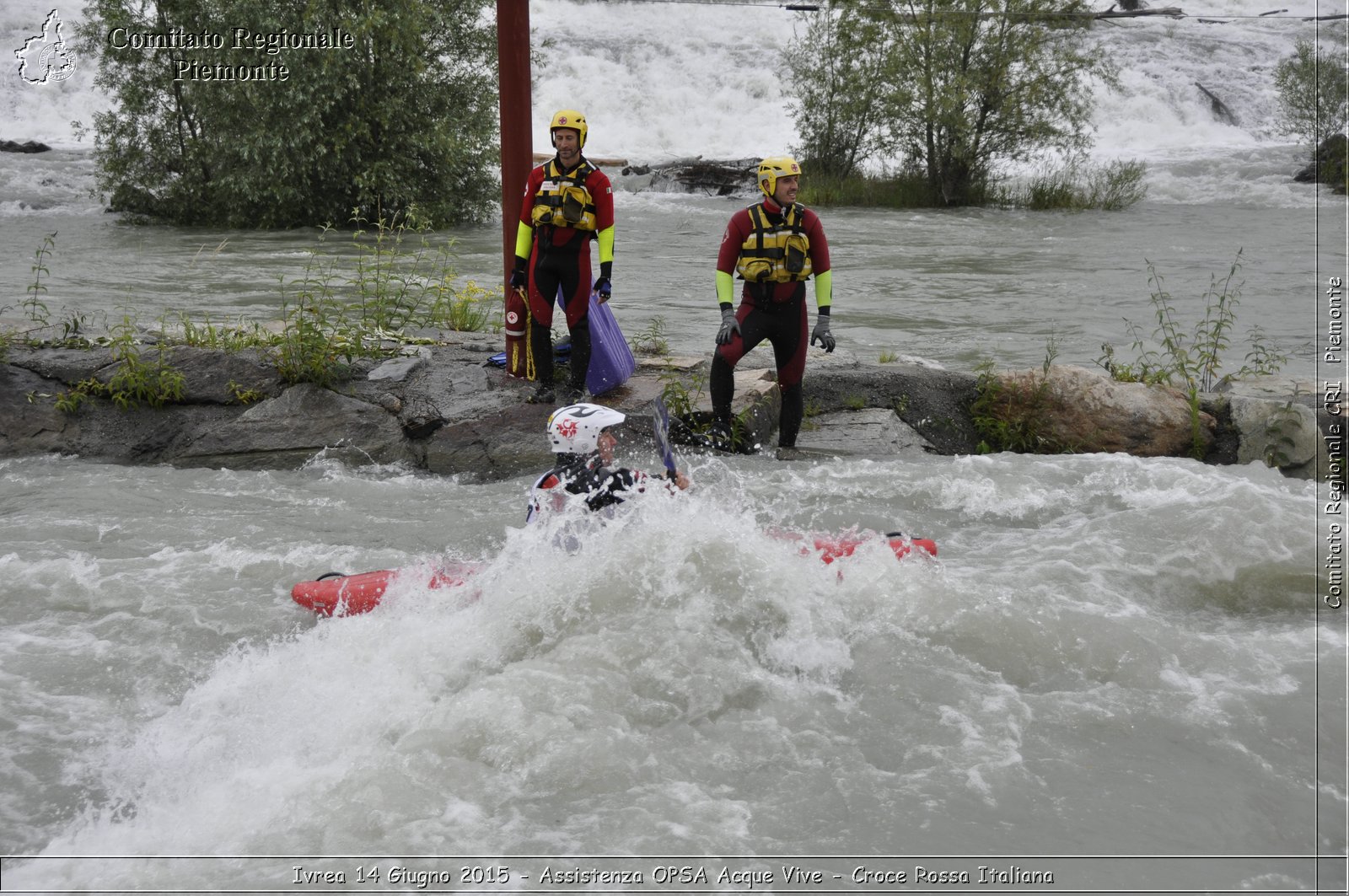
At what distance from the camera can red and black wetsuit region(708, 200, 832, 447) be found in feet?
23.4

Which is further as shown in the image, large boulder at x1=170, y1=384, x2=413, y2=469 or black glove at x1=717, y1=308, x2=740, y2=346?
large boulder at x1=170, y1=384, x2=413, y2=469

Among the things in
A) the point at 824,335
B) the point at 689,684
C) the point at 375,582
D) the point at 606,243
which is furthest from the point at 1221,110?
the point at 375,582

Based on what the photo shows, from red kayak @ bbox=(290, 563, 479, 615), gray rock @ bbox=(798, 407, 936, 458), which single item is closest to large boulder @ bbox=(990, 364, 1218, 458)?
gray rock @ bbox=(798, 407, 936, 458)

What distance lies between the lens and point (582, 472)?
16.3 ft

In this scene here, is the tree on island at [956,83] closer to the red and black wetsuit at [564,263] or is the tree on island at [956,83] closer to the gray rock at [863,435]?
the gray rock at [863,435]

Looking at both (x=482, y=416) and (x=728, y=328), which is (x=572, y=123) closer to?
(x=728, y=328)

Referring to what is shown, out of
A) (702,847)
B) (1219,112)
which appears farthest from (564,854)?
(1219,112)

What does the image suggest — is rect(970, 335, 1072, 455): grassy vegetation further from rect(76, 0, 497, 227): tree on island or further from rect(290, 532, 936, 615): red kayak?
rect(76, 0, 497, 227): tree on island

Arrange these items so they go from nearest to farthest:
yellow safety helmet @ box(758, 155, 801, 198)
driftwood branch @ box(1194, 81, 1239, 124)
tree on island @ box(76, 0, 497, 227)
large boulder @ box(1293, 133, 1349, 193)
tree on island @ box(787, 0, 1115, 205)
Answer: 1. yellow safety helmet @ box(758, 155, 801, 198)
2. tree on island @ box(76, 0, 497, 227)
3. tree on island @ box(787, 0, 1115, 205)
4. large boulder @ box(1293, 133, 1349, 193)
5. driftwood branch @ box(1194, 81, 1239, 124)

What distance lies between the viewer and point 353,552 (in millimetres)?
5980

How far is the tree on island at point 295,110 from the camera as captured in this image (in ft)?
52.6

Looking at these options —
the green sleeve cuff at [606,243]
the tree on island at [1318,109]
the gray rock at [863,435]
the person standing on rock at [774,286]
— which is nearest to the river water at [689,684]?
the gray rock at [863,435]

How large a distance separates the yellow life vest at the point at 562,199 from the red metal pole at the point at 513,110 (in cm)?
42

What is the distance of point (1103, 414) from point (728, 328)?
277cm
